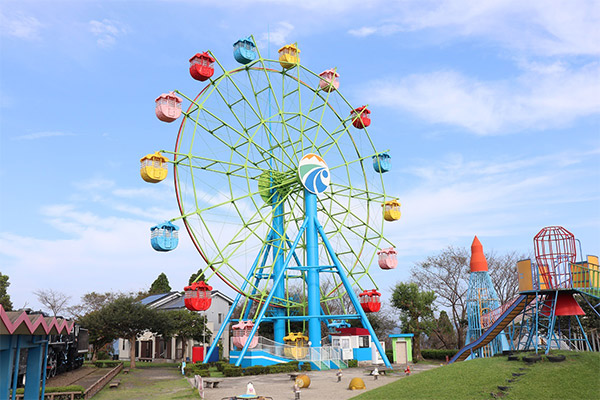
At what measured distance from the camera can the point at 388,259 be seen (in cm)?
3516

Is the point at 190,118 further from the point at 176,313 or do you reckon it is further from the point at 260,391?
the point at 176,313

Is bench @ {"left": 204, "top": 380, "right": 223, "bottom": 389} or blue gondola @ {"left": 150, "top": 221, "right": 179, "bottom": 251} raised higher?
blue gondola @ {"left": 150, "top": 221, "right": 179, "bottom": 251}

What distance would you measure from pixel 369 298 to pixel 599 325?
15950 millimetres

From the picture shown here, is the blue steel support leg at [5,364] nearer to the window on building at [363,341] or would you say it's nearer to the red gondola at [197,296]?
the red gondola at [197,296]

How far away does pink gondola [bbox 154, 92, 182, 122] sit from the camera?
27.5 metres

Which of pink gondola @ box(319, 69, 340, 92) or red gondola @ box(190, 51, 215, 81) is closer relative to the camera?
red gondola @ box(190, 51, 215, 81)

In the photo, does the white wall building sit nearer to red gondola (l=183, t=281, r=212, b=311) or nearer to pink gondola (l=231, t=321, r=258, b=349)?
pink gondola (l=231, t=321, r=258, b=349)

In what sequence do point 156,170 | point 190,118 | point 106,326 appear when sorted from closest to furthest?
point 156,170, point 190,118, point 106,326

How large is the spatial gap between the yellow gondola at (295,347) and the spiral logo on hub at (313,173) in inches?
382

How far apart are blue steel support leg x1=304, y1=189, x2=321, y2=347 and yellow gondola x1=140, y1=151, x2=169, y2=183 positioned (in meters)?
11.0

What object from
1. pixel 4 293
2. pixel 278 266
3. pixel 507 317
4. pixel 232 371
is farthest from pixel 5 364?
pixel 4 293

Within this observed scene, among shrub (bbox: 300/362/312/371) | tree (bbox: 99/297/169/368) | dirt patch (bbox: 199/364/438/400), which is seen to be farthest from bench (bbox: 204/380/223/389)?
tree (bbox: 99/297/169/368)

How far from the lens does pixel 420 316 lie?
144 ft

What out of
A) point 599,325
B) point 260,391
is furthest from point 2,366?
point 599,325
